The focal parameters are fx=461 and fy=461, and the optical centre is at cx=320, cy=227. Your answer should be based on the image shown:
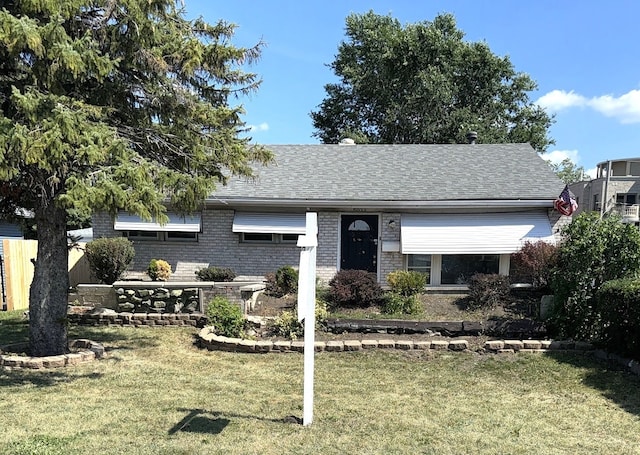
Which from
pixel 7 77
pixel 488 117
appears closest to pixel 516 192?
pixel 7 77

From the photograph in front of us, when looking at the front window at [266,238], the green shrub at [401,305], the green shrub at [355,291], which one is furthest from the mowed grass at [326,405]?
the front window at [266,238]

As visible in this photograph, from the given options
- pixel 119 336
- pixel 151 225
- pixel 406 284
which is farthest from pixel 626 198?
pixel 119 336

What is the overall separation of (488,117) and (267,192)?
19.9 meters

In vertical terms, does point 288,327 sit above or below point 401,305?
below

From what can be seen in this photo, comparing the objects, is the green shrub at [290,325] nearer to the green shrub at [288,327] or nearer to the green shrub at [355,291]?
the green shrub at [288,327]

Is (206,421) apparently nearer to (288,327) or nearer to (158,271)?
(288,327)

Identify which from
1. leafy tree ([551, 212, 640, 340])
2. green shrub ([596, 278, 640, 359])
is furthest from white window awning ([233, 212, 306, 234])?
green shrub ([596, 278, 640, 359])

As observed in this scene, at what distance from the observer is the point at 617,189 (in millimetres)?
42156

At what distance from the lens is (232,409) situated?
4898 mm

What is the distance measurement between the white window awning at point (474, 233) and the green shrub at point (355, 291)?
1.90 meters

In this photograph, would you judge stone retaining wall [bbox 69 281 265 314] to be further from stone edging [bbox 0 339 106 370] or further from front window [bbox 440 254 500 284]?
front window [bbox 440 254 500 284]

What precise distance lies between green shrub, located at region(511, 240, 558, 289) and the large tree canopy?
1525 cm

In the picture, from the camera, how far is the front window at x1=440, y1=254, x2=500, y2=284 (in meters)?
11.9

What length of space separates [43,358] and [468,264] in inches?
377
